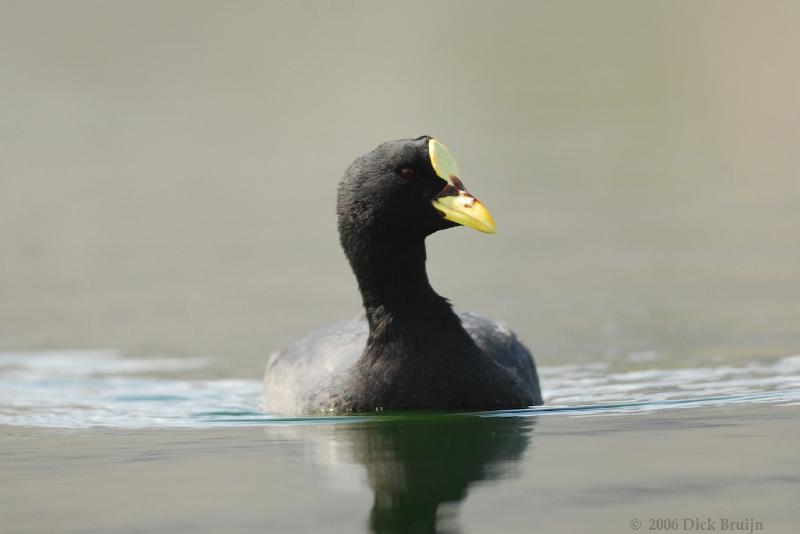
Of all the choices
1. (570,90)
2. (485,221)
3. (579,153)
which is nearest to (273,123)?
(570,90)

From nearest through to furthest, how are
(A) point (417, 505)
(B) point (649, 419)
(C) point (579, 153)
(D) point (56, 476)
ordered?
(A) point (417, 505), (D) point (56, 476), (B) point (649, 419), (C) point (579, 153)

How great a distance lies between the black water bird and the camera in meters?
9.40

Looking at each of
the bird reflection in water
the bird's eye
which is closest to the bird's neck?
the bird's eye

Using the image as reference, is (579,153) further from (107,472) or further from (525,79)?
(107,472)

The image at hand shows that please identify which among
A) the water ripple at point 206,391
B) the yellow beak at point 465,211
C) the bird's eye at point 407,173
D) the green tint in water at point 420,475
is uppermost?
A: the bird's eye at point 407,173

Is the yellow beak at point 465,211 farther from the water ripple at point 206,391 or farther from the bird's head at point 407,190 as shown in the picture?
the water ripple at point 206,391

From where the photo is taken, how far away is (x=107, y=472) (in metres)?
8.01

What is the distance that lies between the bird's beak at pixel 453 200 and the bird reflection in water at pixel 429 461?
1.06m

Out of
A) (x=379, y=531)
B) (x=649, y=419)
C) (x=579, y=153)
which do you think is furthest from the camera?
(x=579, y=153)

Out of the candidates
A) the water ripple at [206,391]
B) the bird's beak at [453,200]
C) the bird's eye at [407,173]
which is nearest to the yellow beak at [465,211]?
the bird's beak at [453,200]

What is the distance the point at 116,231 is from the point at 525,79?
14810 millimetres

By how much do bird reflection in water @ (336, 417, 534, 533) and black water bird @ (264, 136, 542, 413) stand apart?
1.16ft

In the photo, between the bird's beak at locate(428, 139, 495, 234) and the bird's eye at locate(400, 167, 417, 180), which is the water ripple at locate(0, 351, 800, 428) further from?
the bird's eye at locate(400, 167, 417, 180)

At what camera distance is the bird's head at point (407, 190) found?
9.43 m
